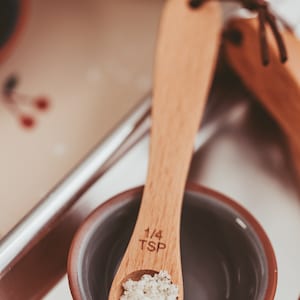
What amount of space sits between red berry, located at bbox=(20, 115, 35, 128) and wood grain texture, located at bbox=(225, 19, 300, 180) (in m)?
0.22

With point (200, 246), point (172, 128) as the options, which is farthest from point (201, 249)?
point (172, 128)

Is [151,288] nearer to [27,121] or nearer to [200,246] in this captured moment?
[200,246]

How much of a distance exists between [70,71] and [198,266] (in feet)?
1.02

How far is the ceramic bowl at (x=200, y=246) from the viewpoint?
0.52 meters

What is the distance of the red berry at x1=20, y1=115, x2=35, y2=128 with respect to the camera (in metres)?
0.71

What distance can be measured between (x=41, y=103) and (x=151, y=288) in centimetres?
31

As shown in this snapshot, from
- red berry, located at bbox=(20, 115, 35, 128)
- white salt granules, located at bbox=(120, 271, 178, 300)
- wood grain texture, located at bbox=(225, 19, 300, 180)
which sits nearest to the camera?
white salt granules, located at bbox=(120, 271, 178, 300)

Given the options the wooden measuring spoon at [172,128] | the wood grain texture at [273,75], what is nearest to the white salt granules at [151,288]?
the wooden measuring spoon at [172,128]

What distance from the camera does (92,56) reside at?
790mm

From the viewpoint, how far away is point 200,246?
22.7 inches

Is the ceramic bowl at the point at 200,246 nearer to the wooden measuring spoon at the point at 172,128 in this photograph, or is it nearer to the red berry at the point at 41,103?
the wooden measuring spoon at the point at 172,128

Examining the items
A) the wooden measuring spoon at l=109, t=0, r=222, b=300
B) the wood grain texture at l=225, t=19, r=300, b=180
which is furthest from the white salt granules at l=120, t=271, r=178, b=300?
the wood grain texture at l=225, t=19, r=300, b=180

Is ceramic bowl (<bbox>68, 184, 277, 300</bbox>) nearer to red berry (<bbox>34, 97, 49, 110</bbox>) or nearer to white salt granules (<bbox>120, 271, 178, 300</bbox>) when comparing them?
white salt granules (<bbox>120, 271, 178, 300</bbox>)

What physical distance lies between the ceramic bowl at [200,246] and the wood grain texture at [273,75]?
4.5 inches
